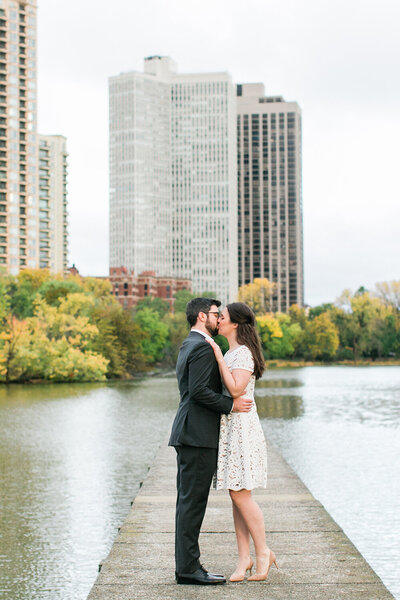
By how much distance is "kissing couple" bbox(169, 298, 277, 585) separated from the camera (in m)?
6.29

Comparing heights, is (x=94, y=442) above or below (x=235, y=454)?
below

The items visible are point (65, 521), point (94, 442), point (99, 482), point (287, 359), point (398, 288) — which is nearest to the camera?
point (65, 521)

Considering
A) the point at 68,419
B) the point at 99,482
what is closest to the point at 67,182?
the point at 68,419

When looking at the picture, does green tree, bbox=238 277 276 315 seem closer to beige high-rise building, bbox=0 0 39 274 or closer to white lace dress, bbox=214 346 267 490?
beige high-rise building, bbox=0 0 39 274

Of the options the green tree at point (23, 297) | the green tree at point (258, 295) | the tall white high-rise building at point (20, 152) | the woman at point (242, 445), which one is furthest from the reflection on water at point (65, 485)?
the tall white high-rise building at point (20, 152)

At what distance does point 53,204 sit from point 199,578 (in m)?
147

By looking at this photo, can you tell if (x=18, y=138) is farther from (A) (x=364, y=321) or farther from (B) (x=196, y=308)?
(B) (x=196, y=308)

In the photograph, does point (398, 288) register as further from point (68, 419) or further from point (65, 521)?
point (65, 521)

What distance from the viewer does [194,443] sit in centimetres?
627

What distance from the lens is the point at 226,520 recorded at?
9.20 meters

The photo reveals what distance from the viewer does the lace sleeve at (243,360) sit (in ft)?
21.0

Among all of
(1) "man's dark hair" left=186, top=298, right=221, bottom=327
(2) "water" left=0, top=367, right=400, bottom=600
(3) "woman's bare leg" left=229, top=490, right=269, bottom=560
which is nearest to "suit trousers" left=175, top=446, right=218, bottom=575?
(3) "woman's bare leg" left=229, top=490, right=269, bottom=560

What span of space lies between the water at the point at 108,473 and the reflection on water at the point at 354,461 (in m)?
0.03

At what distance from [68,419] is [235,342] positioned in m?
22.7
